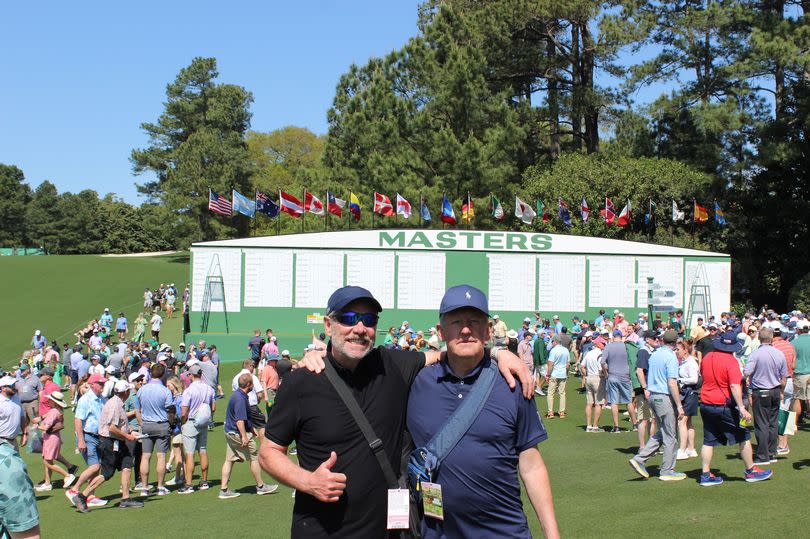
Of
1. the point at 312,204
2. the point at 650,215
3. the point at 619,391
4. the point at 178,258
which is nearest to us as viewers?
the point at 619,391

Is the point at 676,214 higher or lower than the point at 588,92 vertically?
lower

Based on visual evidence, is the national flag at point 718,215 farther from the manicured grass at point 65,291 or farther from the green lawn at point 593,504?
the manicured grass at point 65,291

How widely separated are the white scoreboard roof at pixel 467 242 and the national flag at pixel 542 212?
22.2 feet

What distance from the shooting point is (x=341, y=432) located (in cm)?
377

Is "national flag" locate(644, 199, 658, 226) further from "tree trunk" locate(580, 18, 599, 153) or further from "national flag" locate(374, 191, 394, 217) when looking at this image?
"national flag" locate(374, 191, 394, 217)

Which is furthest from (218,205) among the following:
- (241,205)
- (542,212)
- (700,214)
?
(700,214)

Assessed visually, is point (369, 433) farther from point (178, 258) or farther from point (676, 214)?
point (178, 258)

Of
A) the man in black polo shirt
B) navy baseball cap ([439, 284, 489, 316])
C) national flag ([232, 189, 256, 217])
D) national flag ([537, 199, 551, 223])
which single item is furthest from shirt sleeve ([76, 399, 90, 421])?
national flag ([537, 199, 551, 223])

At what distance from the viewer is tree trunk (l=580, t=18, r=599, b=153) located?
4423 cm

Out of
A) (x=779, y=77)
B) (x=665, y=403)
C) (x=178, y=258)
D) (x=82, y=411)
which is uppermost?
(x=779, y=77)

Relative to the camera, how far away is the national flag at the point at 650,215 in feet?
120

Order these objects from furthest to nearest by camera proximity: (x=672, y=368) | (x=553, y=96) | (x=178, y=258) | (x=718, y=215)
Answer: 1. (x=178, y=258)
2. (x=553, y=96)
3. (x=718, y=215)
4. (x=672, y=368)

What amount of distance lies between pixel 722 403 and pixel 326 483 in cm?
799

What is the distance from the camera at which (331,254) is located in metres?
29.3
